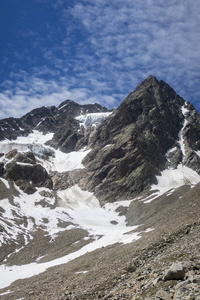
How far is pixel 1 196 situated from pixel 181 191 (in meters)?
92.7

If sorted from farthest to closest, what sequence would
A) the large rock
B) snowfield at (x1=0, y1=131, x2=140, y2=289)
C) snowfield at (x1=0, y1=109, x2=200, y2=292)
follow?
snowfield at (x1=0, y1=131, x2=140, y2=289)
snowfield at (x1=0, y1=109, x2=200, y2=292)
the large rock

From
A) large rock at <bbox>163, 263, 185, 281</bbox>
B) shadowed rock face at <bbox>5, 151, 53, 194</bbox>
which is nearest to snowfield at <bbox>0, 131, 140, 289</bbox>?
shadowed rock face at <bbox>5, 151, 53, 194</bbox>

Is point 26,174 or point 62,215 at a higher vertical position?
point 26,174

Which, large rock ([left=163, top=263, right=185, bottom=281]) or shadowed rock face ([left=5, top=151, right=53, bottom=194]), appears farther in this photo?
shadowed rock face ([left=5, top=151, right=53, bottom=194])

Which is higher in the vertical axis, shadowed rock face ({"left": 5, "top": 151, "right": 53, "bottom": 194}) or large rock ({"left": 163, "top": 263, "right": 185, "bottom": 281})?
shadowed rock face ({"left": 5, "top": 151, "right": 53, "bottom": 194})

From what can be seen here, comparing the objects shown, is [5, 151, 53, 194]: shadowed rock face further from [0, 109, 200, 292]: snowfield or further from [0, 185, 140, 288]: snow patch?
[0, 185, 140, 288]: snow patch

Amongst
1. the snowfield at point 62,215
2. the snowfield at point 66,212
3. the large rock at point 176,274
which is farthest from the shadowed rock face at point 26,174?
the large rock at point 176,274

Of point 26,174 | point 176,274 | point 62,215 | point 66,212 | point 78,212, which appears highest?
point 26,174

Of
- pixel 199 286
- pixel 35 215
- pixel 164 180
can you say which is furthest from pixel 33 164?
pixel 199 286

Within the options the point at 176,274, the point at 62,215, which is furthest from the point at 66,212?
the point at 176,274

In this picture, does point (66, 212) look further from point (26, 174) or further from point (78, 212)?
point (26, 174)

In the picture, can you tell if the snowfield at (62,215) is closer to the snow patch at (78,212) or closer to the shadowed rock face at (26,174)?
the snow patch at (78,212)

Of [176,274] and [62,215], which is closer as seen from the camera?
[176,274]

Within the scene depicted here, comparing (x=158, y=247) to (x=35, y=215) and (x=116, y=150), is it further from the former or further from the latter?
(x=116, y=150)
